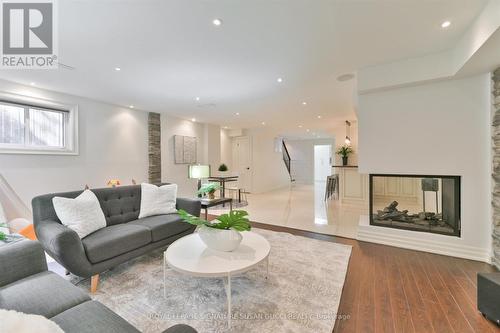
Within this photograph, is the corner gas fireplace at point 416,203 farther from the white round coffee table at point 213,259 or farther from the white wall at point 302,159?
the white wall at point 302,159

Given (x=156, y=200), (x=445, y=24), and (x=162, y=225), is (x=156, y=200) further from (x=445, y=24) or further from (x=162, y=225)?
(x=445, y=24)

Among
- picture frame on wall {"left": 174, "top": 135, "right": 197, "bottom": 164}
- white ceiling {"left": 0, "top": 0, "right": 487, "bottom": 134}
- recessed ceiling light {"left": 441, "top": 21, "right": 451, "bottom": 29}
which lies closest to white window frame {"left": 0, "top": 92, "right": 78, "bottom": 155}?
white ceiling {"left": 0, "top": 0, "right": 487, "bottom": 134}

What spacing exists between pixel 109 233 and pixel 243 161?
647 centimetres

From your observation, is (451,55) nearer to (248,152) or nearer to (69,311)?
(69,311)

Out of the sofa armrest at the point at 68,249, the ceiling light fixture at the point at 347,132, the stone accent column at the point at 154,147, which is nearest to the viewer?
the sofa armrest at the point at 68,249

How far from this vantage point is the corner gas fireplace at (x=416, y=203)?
2973mm

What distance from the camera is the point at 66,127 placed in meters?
4.29

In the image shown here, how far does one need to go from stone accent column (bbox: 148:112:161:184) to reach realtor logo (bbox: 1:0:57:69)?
2728 millimetres

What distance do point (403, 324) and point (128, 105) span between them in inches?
235

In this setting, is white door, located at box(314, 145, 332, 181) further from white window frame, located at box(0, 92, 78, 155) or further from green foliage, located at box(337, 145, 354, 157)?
white window frame, located at box(0, 92, 78, 155)

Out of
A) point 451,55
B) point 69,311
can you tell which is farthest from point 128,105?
point 451,55

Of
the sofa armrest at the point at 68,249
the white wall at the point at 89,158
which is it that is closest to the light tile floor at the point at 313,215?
the white wall at the point at 89,158

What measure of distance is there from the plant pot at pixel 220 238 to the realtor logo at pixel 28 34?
8.14ft

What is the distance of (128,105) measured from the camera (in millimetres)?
5059
